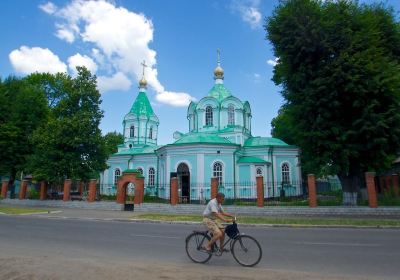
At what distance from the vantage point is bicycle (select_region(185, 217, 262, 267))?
7.08 metres

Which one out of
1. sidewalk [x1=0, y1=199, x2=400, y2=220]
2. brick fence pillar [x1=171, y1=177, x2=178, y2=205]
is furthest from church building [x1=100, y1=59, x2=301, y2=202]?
sidewalk [x1=0, y1=199, x2=400, y2=220]

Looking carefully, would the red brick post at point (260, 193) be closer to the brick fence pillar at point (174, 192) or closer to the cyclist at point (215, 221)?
the brick fence pillar at point (174, 192)

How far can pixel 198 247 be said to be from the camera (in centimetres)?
751

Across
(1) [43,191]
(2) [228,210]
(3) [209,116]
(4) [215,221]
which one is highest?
(3) [209,116]

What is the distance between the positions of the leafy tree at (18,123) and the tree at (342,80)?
26158 mm

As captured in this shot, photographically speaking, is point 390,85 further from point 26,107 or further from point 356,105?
point 26,107

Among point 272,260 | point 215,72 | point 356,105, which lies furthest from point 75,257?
point 215,72

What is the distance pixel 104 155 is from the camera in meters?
30.9

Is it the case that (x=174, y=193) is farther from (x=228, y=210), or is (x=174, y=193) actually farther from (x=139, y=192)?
(x=228, y=210)

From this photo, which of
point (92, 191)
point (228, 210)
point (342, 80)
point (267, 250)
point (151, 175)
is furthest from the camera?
point (151, 175)

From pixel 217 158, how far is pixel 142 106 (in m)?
21.4

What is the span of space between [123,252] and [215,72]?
36149mm

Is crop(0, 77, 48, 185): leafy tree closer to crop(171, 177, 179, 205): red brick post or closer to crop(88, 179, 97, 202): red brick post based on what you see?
crop(88, 179, 97, 202): red brick post

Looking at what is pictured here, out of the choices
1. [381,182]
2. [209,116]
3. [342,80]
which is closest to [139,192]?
[342,80]
